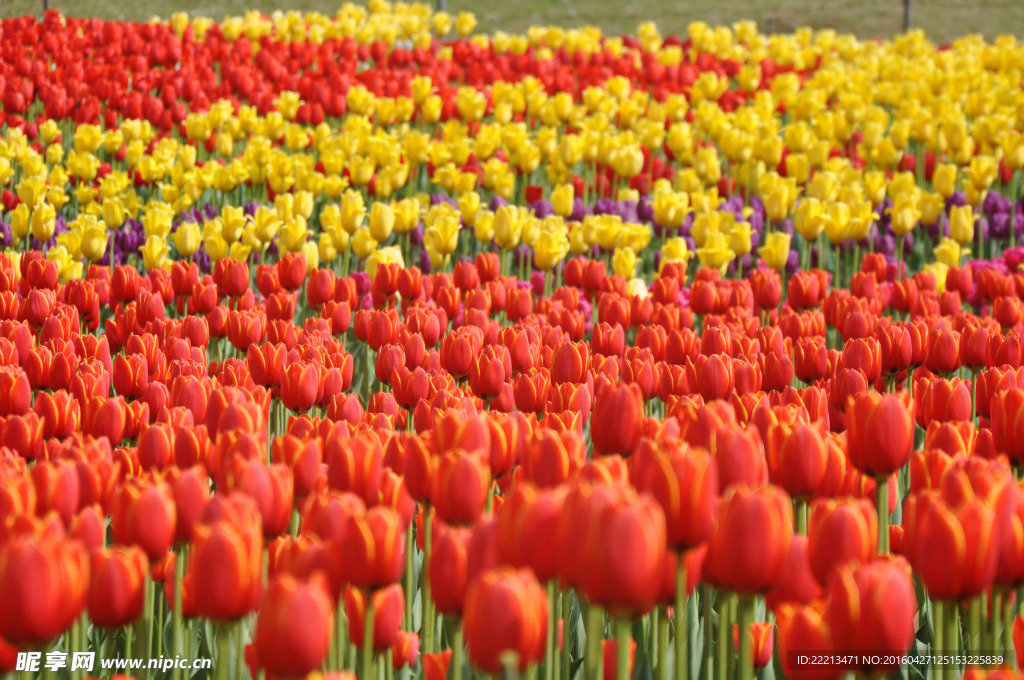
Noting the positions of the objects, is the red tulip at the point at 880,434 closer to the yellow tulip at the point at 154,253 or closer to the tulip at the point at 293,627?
the tulip at the point at 293,627

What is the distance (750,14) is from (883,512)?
22.6 meters

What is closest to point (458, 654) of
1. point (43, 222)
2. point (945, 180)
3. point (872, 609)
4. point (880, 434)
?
point (872, 609)

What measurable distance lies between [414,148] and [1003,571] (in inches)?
256

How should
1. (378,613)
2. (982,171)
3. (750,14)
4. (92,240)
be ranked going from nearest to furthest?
(378,613) → (92,240) → (982,171) → (750,14)

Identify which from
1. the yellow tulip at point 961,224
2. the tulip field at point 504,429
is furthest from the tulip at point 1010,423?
the yellow tulip at point 961,224

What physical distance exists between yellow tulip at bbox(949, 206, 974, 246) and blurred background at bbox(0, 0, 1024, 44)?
1555cm

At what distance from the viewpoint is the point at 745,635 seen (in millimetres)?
1646

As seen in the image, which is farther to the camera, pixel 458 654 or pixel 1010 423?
pixel 1010 423

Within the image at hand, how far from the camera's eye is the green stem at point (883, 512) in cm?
210

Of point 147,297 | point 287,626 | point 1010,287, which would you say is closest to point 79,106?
point 147,297

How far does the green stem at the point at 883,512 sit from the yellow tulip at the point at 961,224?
4681 millimetres

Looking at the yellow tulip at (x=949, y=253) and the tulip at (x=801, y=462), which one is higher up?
the yellow tulip at (x=949, y=253)

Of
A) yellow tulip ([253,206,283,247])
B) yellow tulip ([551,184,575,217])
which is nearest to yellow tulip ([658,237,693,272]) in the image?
yellow tulip ([551,184,575,217])

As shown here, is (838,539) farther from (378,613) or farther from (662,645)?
(378,613)
